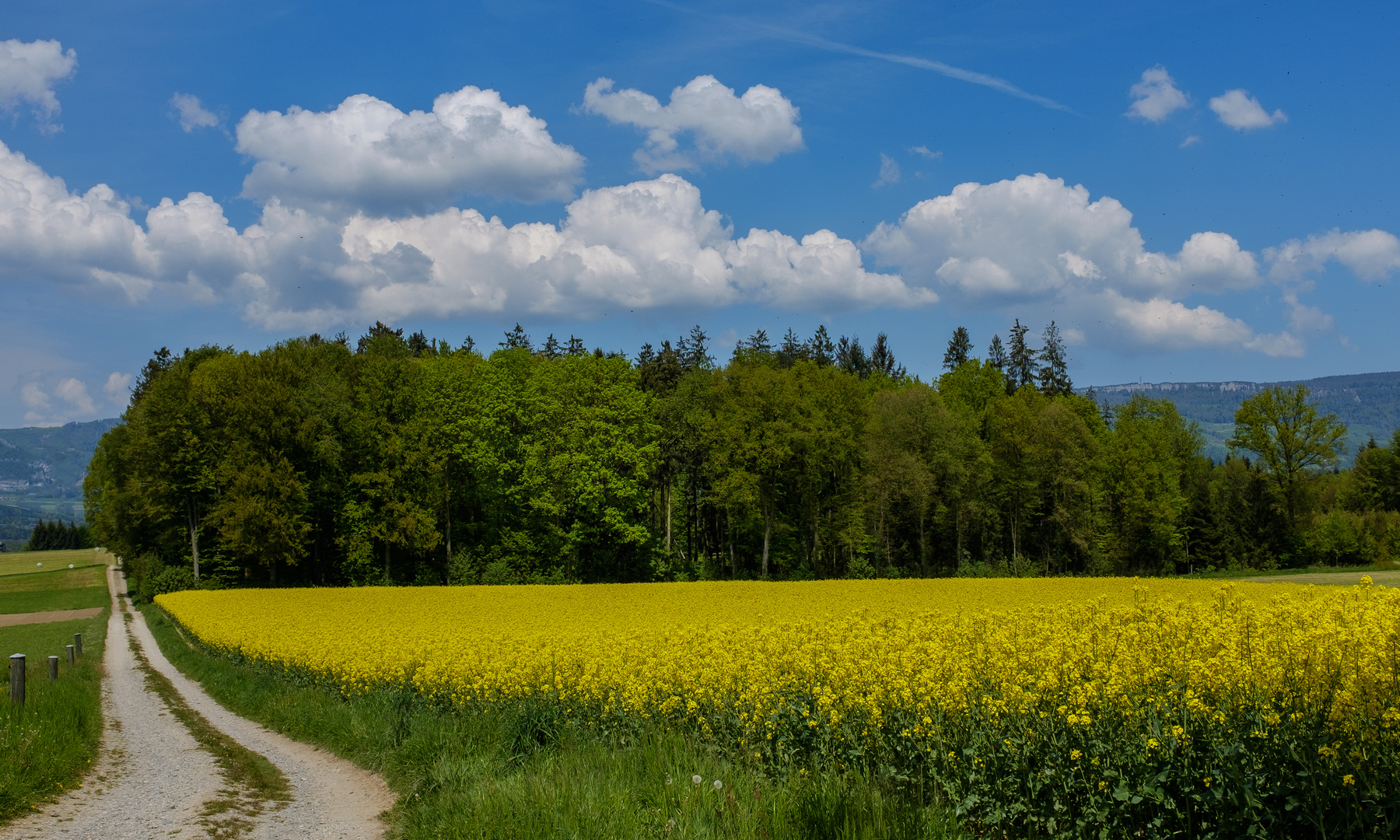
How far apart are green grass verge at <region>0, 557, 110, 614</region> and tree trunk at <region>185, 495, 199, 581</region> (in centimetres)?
715

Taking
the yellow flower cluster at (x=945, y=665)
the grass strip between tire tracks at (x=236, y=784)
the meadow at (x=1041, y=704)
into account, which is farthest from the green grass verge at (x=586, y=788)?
the grass strip between tire tracks at (x=236, y=784)

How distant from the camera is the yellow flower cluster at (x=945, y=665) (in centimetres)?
521

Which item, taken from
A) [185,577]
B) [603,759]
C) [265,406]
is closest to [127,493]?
[185,577]

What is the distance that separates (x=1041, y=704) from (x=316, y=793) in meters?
7.59

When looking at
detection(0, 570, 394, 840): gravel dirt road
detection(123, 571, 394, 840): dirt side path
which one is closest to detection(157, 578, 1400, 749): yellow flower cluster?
detection(123, 571, 394, 840): dirt side path

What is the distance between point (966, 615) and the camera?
945 centimetres

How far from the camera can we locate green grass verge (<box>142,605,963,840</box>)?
523cm

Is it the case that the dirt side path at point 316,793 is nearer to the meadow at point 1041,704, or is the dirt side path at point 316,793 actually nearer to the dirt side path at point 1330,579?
the meadow at point 1041,704

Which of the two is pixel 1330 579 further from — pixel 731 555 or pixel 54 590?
pixel 54 590

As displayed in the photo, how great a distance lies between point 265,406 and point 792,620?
139 feet

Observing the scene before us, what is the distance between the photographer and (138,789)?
361 inches

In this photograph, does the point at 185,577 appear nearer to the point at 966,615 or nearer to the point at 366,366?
the point at 366,366

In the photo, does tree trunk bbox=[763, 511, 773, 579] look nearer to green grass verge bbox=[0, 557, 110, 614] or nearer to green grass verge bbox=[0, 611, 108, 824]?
green grass verge bbox=[0, 611, 108, 824]

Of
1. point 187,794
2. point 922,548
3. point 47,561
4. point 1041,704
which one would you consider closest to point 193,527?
→ point 922,548
